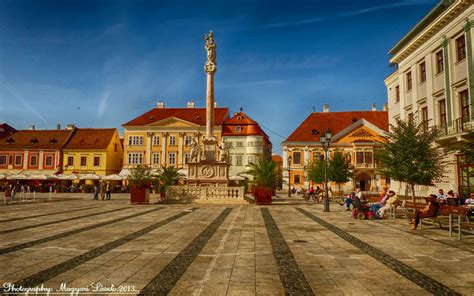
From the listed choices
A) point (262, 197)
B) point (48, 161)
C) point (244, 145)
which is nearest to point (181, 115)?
point (244, 145)

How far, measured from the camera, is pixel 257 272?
224 inches

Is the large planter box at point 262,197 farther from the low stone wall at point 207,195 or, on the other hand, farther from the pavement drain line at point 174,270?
the pavement drain line at point 174,270

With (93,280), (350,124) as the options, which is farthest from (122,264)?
(350,124)

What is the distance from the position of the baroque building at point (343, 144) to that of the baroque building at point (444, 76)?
24.3 meters

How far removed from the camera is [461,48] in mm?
20750

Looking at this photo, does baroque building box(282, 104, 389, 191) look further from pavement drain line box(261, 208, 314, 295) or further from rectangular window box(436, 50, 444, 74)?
pavement drain line box(261, 208, 314, 295)

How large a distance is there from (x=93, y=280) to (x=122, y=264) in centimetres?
102

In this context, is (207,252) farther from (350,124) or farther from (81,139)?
(81,139)

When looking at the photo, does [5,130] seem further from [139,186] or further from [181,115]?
[139,186]

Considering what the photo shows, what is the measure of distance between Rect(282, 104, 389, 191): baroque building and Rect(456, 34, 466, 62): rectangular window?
2959 cm

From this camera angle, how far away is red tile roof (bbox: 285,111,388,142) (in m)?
55.8

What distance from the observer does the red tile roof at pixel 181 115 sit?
60.7 m

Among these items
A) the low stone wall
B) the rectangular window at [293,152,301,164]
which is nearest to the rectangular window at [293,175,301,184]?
the rectangular window at [293,152,301,164]

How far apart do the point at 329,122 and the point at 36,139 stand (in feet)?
167
